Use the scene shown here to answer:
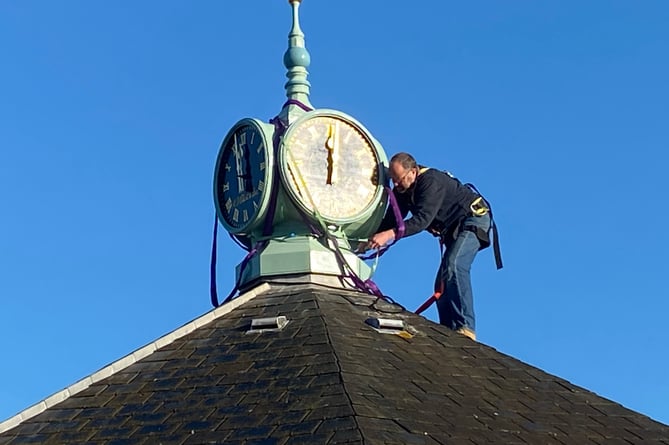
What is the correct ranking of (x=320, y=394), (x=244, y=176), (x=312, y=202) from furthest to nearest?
1. (x=244, y=176)
2. (x=312, y=202)
3. (x=320, y=394)

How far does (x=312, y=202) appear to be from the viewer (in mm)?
16016

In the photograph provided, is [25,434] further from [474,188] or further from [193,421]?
[474,188]

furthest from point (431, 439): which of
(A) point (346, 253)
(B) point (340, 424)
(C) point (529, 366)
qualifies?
(A) point (346, 253)

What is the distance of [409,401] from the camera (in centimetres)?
1289

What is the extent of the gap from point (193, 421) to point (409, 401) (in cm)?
169

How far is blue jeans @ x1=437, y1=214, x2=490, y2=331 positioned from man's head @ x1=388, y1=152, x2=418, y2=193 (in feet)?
2.73

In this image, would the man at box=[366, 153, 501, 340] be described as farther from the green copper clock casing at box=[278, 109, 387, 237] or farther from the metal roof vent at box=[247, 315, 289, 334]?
the metal roof vent at box=[247, 315, 289, 334]

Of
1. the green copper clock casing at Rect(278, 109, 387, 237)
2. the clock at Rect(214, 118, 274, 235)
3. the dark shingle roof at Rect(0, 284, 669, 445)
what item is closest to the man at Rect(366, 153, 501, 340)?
the green copper clock casing at Rect(278, 109, 387, 237)

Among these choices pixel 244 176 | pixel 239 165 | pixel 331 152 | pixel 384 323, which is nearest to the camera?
pixel 384 323

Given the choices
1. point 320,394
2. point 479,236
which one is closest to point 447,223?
point 479,236

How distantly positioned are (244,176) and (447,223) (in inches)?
84.6

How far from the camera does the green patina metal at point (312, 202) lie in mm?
16016

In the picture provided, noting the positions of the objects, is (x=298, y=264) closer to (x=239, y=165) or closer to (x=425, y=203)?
(x=239, y=165)

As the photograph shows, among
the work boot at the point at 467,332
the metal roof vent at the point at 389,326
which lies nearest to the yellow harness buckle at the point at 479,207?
the work boot at the point at 467,332
